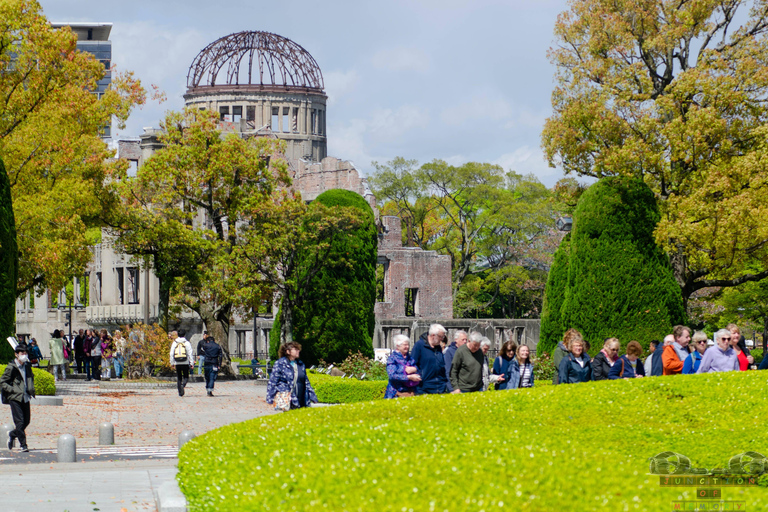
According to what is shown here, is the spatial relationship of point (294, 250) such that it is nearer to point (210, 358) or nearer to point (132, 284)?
point (210, 358)

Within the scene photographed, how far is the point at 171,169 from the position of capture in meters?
33.4

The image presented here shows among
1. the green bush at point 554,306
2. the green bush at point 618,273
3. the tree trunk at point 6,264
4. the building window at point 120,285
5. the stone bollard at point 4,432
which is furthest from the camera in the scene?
the building window at point 120,285

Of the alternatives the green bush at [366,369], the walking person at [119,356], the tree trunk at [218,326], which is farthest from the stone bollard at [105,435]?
the tree trunk at [218,326]

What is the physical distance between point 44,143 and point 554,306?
47.9 ft

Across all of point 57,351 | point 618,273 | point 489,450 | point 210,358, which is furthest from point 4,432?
point 57,351

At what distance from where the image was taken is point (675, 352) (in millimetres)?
14469

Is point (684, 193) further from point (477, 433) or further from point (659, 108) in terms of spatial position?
point (477, 433)

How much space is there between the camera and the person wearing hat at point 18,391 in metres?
13.4

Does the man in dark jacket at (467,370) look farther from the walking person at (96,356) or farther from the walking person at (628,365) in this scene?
the walking person at (96,356)

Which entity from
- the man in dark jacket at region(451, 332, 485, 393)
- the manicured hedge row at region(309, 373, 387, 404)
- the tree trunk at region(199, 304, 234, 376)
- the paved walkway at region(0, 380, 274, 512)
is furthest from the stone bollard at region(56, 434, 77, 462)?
the tree trunk at region(199, 304, 234, 376)

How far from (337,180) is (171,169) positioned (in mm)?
24827

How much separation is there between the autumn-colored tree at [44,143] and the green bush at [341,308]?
7.50m

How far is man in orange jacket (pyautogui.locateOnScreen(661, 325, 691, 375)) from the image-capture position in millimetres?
14250

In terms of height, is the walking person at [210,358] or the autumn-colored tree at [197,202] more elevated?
the autumn-colored tree at [197,202]
